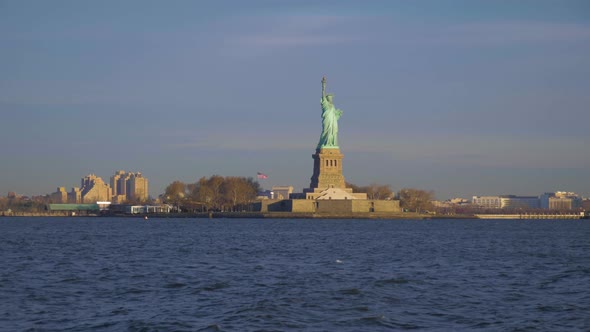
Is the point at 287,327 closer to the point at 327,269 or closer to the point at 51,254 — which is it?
the point at 327,269

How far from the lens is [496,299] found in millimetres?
25688

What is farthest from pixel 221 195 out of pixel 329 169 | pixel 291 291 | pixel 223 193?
pixel 291 291

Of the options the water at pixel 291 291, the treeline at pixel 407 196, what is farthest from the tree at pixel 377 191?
the water at pixel 291 291

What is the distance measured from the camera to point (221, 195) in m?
142

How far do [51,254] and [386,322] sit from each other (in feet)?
82.2

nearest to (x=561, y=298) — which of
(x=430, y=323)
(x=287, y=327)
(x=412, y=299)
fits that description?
(x=412, y=299)

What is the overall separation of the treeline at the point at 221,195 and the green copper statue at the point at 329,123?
21.1m

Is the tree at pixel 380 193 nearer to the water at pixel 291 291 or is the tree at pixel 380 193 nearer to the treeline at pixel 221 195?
the treeline at pixel 221 195

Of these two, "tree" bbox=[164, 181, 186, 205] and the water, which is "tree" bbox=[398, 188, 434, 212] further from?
the water

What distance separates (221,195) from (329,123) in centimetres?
2889

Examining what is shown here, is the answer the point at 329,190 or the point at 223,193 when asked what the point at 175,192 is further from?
the point at 329,190

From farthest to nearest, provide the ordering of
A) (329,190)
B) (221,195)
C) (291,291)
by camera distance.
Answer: (221,195) → (329,190) → (291,291)

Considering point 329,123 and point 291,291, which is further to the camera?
point 329,123

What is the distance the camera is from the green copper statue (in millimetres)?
119000
